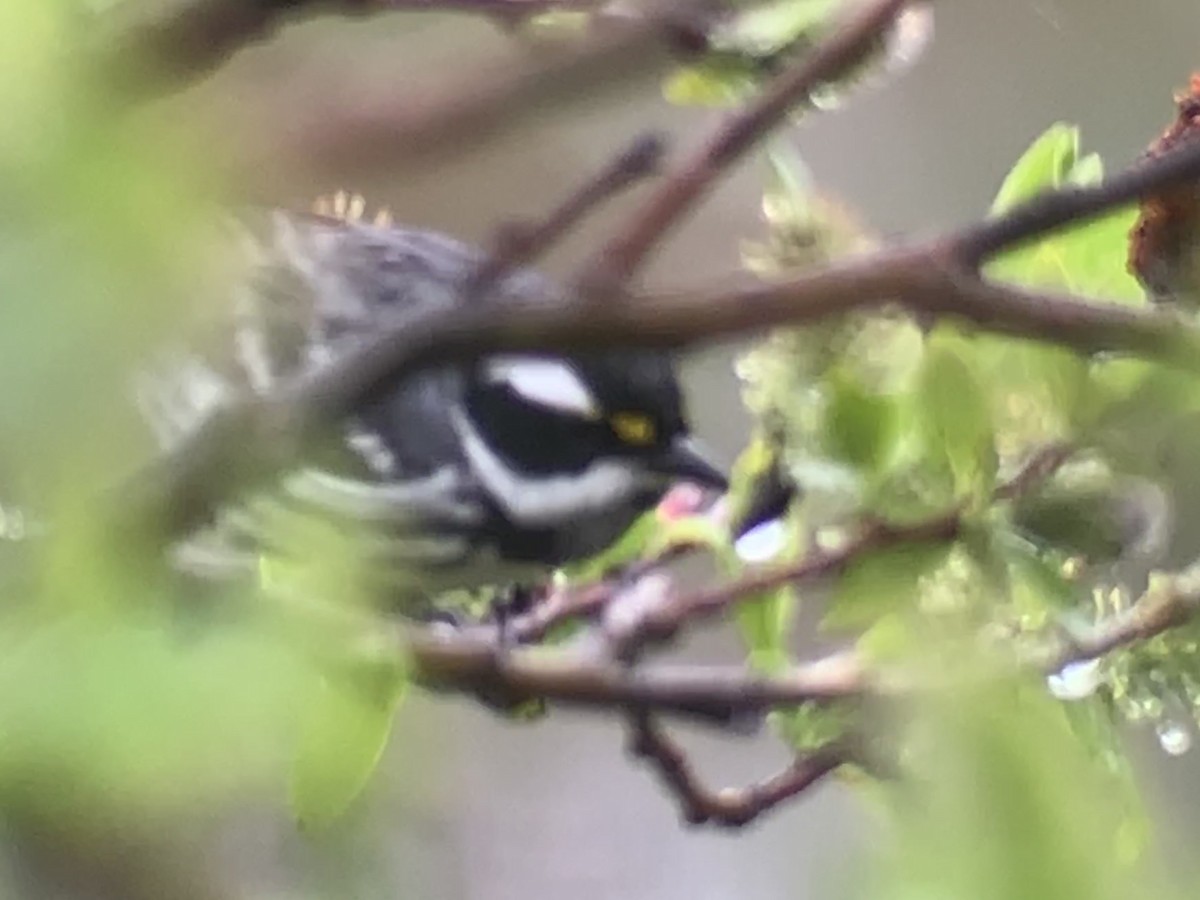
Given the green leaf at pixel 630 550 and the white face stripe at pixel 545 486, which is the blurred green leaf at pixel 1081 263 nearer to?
the green leaf at pixel 630 550

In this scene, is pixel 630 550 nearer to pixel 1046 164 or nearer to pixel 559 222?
pixel 1046 164

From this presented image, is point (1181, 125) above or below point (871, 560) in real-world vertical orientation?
above

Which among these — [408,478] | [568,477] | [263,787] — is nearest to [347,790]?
[263,787]

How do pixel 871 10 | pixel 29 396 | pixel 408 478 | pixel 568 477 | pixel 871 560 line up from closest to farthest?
pixel 29 396 → pixel 871 10 → pixel 871 560 → pixel 408 478 → pixel 568 477

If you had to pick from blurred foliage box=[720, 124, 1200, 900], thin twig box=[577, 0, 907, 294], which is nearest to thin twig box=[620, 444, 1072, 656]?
blurred foliage box=[720, 124, 1200, 900]

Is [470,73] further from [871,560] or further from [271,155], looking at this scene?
[871,560]

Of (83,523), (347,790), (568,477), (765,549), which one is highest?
(83,523)

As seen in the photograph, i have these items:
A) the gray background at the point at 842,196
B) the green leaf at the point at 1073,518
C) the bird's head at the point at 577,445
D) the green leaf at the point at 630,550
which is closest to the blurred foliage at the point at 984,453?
the green leaf at the point at 1073,518
